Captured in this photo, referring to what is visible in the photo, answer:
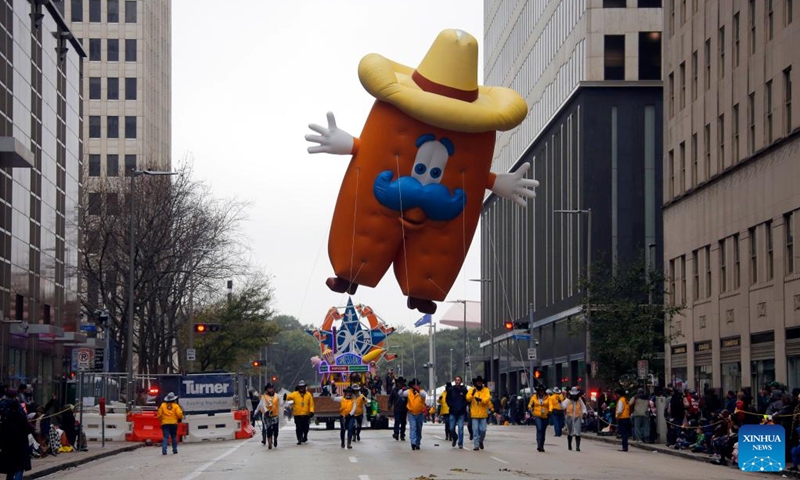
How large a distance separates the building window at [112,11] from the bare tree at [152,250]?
42000 millimetres

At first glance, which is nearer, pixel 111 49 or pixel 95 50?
pixel 111 49

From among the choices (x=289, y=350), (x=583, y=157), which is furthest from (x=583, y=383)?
(x=289, y=350)

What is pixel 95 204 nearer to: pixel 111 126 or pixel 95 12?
pixel 111 126

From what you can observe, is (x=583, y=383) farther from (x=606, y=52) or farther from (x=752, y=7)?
(x=752, y=7)

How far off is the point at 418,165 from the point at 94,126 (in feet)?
299

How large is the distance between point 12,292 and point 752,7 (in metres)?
28.8

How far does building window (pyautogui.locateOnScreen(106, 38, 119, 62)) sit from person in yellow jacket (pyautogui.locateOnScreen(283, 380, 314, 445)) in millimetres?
73974

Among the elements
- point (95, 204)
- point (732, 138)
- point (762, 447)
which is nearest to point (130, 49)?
point (95, 204)

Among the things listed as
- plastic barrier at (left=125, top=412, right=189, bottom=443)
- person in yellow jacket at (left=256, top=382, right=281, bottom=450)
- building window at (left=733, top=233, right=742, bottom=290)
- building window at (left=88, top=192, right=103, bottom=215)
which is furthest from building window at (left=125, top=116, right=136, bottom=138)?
person in yellow jacket at (left=256, top=382, right=281, bottom=450)

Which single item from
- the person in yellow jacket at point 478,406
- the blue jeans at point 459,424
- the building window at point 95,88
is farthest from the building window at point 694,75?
the building window at point 95,88

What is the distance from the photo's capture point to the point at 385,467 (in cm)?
2552

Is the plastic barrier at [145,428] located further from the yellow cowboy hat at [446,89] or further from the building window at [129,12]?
the building window at [129,12]

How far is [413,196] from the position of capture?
58.4 ft

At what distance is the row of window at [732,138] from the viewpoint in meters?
42.2
